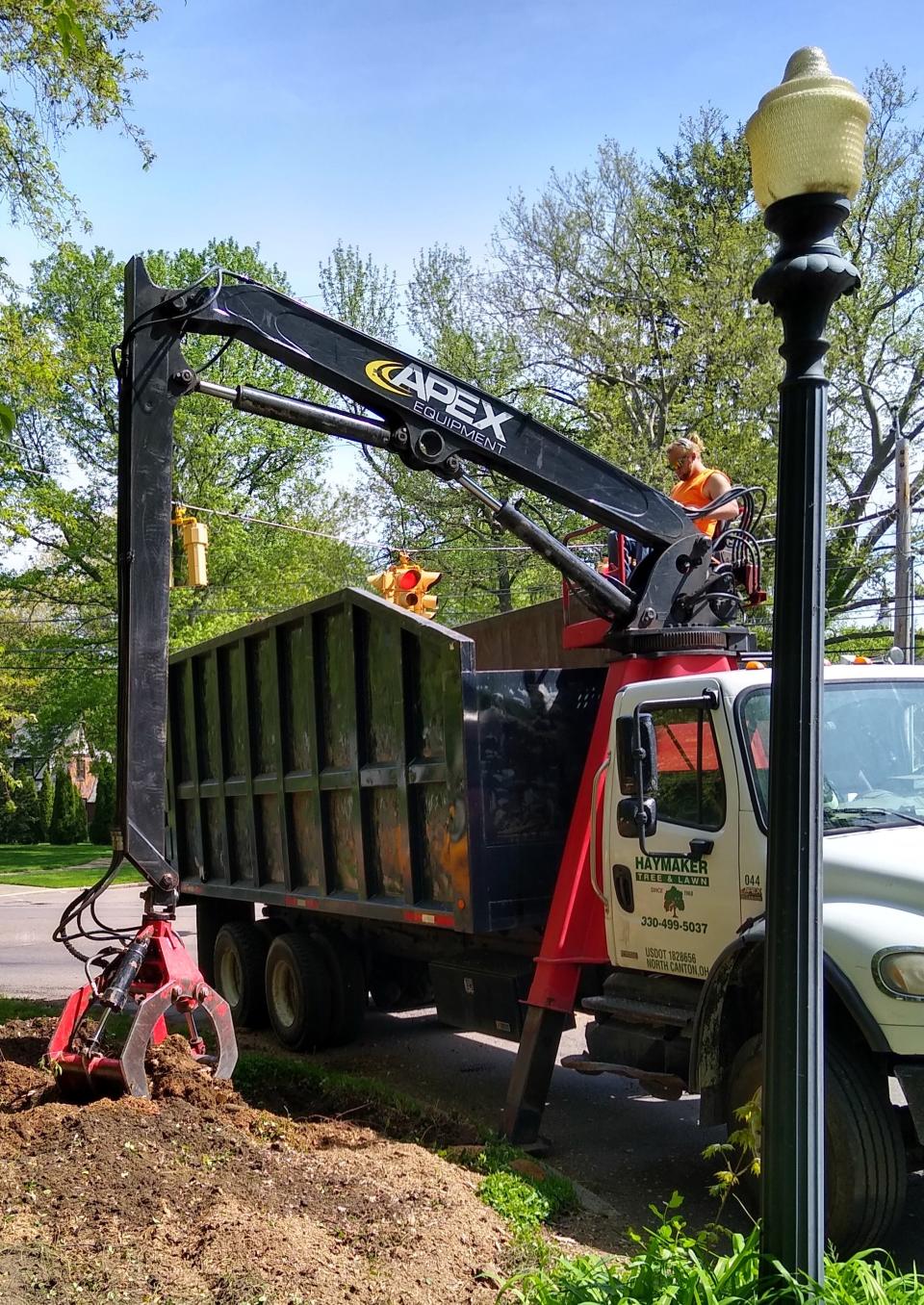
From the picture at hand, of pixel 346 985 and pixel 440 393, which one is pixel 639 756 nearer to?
pixel 440 393

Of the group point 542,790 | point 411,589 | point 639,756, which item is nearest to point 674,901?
point 639,756

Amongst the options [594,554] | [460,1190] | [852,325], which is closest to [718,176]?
[852,325]

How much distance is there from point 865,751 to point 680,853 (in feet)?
3.09

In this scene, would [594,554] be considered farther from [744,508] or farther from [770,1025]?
[770,1025]

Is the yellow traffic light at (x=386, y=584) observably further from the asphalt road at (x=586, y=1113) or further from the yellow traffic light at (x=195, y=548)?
the yellow traffic light at (x=195, y=548)

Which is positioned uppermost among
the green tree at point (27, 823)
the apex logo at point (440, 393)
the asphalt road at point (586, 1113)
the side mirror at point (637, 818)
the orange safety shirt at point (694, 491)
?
the apex logo at point (440, 393)

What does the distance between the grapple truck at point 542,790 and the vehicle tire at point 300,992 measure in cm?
3

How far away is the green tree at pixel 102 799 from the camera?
36.4 m

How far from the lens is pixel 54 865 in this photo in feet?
107

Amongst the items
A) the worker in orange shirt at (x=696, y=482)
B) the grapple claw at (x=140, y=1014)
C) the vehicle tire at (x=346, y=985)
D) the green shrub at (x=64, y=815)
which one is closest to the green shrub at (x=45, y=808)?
the green shrub at (x=64, y=815)

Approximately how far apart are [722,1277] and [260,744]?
641 cm

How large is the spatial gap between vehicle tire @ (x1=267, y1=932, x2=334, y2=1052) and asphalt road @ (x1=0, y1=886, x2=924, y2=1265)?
0.22 metres

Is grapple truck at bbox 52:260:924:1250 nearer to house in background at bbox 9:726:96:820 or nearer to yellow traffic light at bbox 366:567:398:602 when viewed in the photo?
yellow traffic light at bbox 366:567:398:602

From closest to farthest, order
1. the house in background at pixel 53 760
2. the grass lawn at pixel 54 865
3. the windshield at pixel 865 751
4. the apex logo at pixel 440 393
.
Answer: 1. the windshield at pixel 865 751
2. the apex logo at pixel 440 393
3. the grass lawn at pixel 54 865
4. the house in background at pixel 53 760
